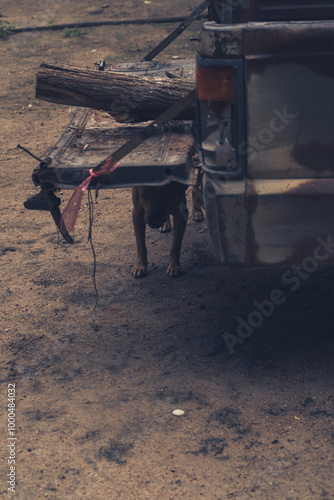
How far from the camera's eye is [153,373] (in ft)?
12.0

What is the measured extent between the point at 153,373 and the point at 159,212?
4.20 ft

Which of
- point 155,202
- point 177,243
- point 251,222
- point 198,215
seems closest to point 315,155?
point 251,222

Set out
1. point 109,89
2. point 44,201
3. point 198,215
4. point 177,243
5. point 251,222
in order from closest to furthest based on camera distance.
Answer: point 251,222
point 44,201
point 109,89
point 177,243
point 198,215

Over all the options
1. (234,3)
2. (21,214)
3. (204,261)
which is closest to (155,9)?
(21,214)

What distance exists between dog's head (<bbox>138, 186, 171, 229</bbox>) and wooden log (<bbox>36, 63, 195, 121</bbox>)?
543mm

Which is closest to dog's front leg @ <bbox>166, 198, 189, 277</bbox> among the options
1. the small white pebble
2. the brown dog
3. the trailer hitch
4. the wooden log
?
the brown dog

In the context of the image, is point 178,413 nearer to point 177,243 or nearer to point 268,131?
point 268,131

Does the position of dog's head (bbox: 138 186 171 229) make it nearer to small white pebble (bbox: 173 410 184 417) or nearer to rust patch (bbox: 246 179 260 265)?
rust patch (bbox: 246 179 260 265)

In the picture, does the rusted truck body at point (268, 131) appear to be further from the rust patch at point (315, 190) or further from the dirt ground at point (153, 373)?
the dirt ground at point (153, 373)

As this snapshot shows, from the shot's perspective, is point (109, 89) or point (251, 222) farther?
point (109, 89)

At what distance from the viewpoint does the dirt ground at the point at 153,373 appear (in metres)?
2.89

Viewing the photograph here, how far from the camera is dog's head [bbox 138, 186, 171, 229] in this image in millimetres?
4410

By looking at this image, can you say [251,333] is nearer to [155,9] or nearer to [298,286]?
[298,286]

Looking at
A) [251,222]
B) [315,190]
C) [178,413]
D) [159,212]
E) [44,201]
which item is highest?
[315,190]
